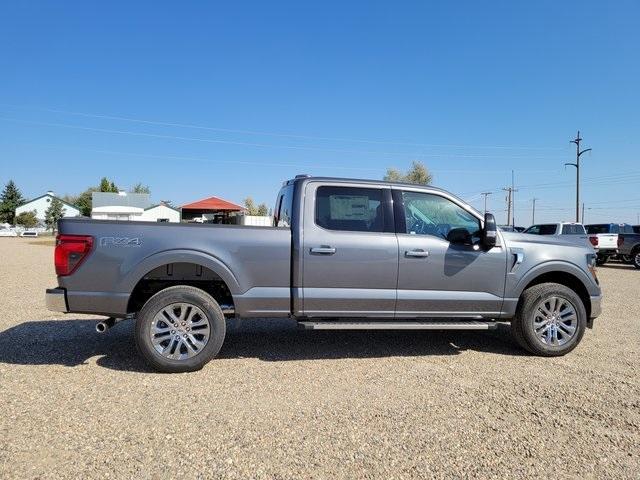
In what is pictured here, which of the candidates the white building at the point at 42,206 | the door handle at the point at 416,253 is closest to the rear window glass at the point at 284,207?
the door handle at the point at 416,253

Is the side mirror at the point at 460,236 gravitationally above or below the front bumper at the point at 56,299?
above

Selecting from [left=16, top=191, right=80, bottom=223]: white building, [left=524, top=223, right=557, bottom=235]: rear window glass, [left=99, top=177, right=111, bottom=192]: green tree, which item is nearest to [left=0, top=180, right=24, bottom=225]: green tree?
[left=16, top=191, right=80, bottom=223]: white building

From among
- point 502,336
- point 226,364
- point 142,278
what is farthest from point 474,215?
point 142,278

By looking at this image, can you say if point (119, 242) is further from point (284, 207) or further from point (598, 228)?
point (598, 228)

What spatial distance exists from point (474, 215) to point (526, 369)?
68.8 inches

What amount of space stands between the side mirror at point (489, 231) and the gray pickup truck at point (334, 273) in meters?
0.02

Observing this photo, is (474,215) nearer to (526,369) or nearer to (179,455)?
Result: (526,369)

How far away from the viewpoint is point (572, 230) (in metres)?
19.1

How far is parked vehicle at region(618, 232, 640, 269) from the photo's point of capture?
63.4 ft

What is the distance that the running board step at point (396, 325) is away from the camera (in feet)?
16.0

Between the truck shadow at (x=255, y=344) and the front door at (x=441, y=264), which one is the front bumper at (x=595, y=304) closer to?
the truck shadow at (x=255, y=344)

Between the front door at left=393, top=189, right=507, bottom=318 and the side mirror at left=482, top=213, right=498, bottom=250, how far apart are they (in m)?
0.12

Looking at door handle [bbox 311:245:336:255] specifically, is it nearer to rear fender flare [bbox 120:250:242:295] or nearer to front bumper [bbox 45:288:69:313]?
rear fender flare [bbox 120:250:242:295]

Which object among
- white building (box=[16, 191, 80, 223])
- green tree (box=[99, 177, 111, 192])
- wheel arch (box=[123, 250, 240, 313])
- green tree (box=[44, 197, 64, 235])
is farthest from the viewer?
white building (box=[16, 191, 80, 223])
